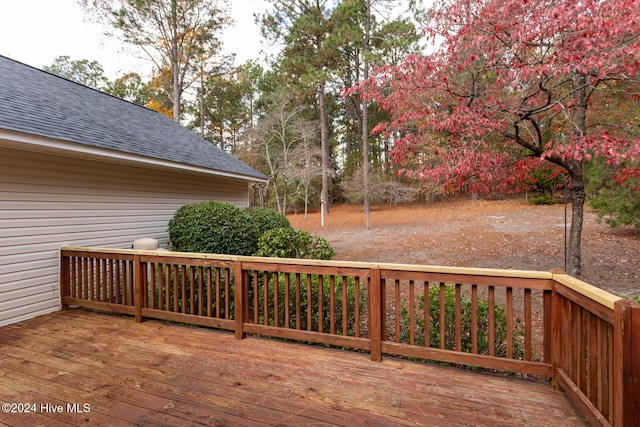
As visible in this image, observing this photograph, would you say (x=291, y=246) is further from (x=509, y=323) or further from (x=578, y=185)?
(x=578, y=185)

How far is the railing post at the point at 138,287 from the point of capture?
333 cm

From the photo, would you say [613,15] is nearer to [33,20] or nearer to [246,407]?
[246,407]

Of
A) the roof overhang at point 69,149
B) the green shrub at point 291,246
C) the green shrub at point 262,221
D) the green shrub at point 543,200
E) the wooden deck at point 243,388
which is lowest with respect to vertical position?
the wooden deck at point 243,388

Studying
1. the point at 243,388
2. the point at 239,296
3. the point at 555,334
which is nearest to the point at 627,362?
the point at 555,334

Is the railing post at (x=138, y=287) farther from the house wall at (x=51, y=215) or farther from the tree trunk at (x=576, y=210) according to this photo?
the tree trunk at (x=576, y=210)

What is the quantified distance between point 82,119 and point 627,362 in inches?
259

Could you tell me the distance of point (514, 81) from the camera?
374 centimetres

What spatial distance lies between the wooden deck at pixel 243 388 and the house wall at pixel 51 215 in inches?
41.3

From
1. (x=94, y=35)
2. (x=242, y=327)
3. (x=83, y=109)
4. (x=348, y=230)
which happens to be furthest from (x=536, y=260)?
(x=94, y=35)

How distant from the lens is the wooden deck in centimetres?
184

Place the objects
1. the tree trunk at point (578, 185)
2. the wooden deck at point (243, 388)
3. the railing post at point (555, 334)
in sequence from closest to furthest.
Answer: the wooden deck at point (243, 388) < the railing post at point (555, 334) < the tree trunk at point (578, 185)

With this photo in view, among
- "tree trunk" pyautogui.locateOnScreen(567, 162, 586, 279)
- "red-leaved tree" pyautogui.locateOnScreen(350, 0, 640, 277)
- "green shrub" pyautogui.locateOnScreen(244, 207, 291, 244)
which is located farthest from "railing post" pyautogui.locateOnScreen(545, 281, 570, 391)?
"green shrub" pyautogui.locateOnScreen(244, 207, 291, 244)

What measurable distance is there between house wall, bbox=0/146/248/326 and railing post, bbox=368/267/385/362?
4.26 m

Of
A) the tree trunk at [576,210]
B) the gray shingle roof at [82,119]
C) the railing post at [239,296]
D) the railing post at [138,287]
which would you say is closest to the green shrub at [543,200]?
the tree trunk at [576,210]
